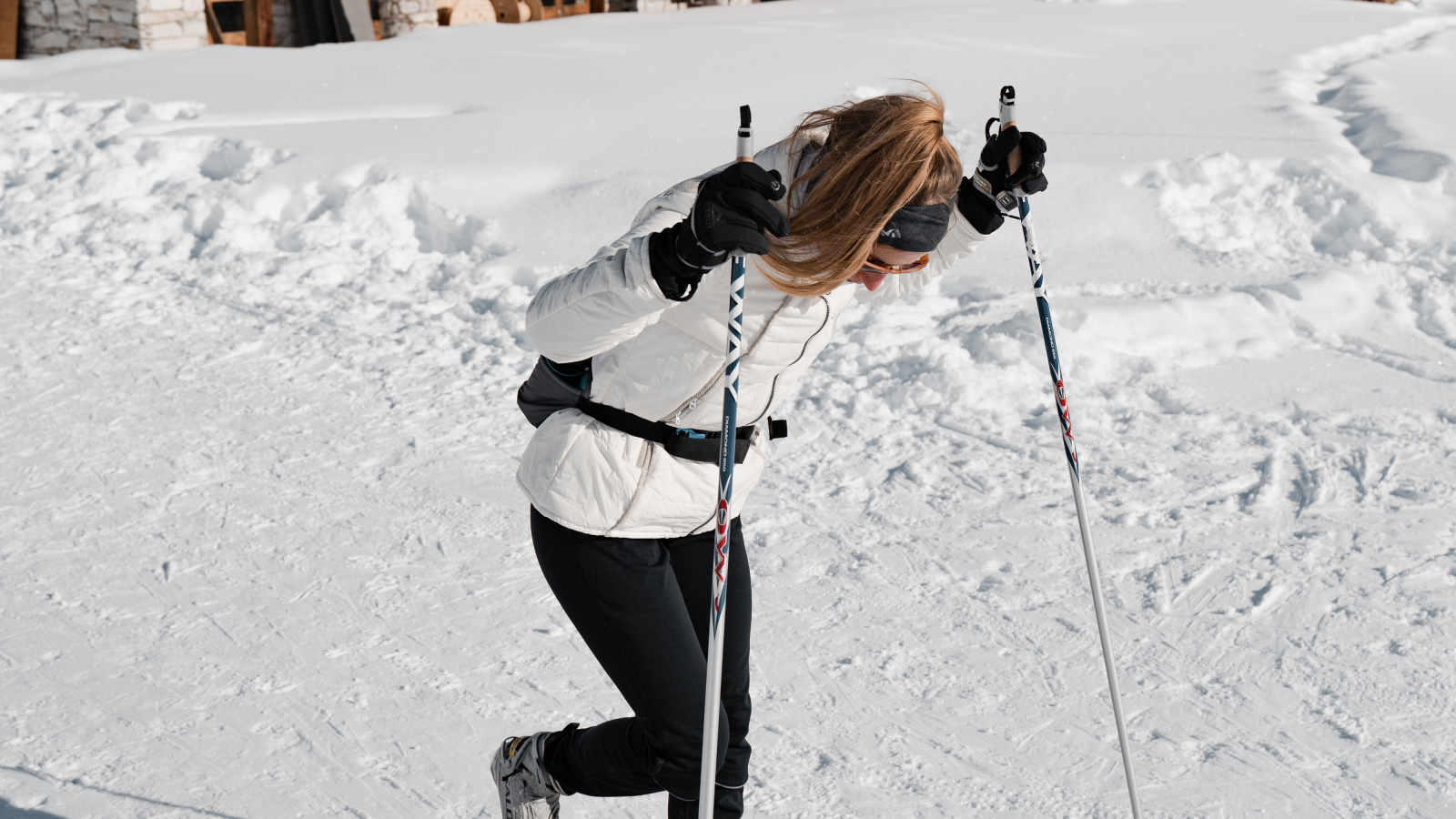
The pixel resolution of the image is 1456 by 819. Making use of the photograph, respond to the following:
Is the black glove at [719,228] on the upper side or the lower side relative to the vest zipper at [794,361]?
upper

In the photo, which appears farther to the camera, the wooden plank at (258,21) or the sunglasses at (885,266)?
the wooden plank at (258,21)

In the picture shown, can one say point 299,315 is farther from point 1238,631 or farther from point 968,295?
point 1238,631

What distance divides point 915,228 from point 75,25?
39.7 ft

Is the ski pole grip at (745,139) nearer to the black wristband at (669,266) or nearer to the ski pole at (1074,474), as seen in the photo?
the black wristband at (669,266)

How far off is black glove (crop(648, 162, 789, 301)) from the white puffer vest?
0.14m

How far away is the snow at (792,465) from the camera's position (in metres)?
3.03

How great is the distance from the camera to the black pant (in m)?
2.15

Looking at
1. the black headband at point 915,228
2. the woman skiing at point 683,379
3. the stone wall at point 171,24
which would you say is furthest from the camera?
the stone wall at point 171,24

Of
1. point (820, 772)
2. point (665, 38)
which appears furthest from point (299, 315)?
point (665, 38)

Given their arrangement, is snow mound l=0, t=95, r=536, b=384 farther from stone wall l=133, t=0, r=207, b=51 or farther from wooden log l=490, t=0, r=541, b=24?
wooden log l=490, t=0, r=541, b=24

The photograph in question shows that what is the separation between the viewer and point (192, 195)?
24.0ft

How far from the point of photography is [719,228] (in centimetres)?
167

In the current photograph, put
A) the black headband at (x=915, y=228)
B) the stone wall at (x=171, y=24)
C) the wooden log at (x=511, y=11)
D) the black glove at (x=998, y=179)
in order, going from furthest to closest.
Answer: the wooden log at (x=511, y=11), the stone wall at (x=171, y=24), the black glove at (x=998, y=179), the black headband at (x=915, y=228)

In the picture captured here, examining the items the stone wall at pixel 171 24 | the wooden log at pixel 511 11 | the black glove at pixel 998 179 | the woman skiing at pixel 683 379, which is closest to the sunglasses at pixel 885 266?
the woman skiing at pixel 683 379
